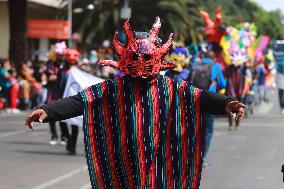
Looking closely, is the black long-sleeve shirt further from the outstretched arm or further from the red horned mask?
the red horned mask

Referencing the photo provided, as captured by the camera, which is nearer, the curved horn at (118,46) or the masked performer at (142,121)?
the masked performer at (142,121)

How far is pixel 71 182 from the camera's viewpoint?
37.2 feet

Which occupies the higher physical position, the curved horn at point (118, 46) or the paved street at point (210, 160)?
the curved horn at point (118, 46)

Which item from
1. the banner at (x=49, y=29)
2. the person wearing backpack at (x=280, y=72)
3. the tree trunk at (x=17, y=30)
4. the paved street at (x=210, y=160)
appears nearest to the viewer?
the paved street at (x=210, y=160)

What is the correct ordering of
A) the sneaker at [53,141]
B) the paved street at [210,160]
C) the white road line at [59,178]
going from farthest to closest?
the sneaker at [53,141] → the paved street at [210,160] → the white road line at [59,178]

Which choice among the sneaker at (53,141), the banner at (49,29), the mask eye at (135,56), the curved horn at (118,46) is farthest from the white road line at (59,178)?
the banner at (49,29)

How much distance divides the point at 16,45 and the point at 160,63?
2365 cm

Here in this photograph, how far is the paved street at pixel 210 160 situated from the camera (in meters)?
11.3

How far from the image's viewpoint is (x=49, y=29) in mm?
47562

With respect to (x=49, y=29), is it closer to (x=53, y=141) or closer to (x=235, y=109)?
(x=53, y=141)

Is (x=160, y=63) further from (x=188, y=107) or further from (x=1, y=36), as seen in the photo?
(x=1, y=36)

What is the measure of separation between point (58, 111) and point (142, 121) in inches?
20.7

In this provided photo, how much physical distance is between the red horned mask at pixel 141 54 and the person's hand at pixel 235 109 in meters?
0.51

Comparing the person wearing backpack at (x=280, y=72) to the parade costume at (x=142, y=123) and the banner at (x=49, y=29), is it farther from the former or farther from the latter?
the banner at (x=49, y=29)
